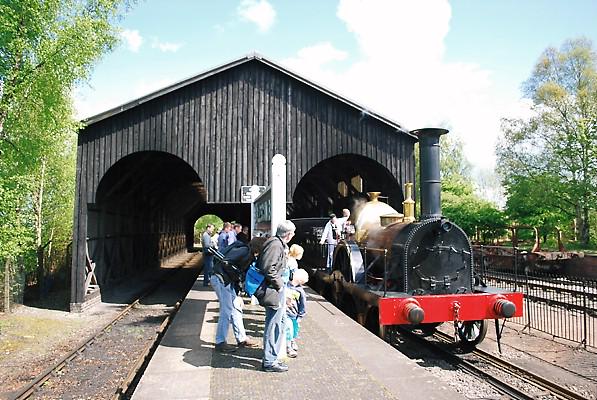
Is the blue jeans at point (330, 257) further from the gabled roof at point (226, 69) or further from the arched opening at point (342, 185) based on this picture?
the gabled roof at point (226, 69)

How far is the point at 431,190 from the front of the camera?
8047 mm

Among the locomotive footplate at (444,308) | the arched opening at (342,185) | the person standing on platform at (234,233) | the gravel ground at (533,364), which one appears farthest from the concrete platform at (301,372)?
the arched opening at (342,185)

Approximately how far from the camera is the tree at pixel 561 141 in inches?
1022

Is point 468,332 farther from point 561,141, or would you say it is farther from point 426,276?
point 561,141

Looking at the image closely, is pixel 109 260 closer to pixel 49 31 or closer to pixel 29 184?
pixel 29 184

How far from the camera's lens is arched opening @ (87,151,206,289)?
15695mm

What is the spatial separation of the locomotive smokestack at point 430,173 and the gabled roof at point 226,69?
6.07m

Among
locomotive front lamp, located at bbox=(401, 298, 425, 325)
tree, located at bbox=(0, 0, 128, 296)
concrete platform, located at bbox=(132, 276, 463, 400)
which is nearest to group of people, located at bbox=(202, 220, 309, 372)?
concrete platform, located at bbox=(132, 276, 463, 400)

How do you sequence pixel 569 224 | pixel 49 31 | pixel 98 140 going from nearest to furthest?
pixel 49 31 → pixel 98 140 → pixel 569 224

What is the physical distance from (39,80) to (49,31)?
141 cm

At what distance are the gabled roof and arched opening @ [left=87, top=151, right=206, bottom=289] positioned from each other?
1.92 meters

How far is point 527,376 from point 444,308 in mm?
1406

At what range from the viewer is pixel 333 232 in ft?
36.7

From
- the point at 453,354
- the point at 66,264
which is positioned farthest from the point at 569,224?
the point at 66,264
